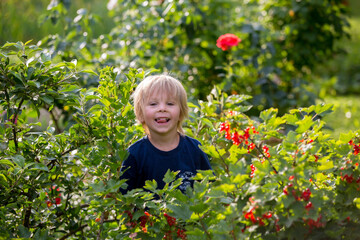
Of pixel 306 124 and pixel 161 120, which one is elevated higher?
pixel 161 120

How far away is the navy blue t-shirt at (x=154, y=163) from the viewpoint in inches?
89.5

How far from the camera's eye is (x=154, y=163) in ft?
7.51

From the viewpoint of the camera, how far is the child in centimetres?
228

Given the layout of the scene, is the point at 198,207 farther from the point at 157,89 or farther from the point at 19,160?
the point at 157,89

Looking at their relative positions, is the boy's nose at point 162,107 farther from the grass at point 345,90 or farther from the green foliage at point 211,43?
the grass at point 345,90

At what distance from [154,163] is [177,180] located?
572 millimetres

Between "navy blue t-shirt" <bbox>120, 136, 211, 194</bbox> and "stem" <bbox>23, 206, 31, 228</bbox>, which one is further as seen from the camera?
"navy blue t-shirt" <bbox>120, 136, 211, 194</bbox>

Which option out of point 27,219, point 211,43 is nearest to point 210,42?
point 211,43

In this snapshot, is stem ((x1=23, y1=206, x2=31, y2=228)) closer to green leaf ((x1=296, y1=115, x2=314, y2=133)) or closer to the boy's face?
the boy's face

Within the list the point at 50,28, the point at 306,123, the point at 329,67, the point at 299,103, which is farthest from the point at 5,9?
the point at 329,67

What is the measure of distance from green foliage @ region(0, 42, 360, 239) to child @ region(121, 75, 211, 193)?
0.57 feet

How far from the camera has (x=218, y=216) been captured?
5.13 feet

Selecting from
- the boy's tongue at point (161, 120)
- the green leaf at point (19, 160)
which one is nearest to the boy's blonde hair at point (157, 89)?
the boy's tongue at point (161, 120)

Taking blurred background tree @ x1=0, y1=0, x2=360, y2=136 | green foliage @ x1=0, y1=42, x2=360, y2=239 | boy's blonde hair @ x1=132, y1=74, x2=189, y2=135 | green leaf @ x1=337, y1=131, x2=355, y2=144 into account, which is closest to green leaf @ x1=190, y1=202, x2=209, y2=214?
green foliage @ x1=0, y1=42, x2=360, y2=239
